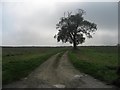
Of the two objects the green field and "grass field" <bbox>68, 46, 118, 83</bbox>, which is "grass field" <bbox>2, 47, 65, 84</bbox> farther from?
"grass field" <bbox>68, 46, 118, 83</bbox>

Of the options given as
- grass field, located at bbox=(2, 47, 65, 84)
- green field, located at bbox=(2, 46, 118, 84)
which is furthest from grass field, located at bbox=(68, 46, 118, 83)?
grass field, located at bbox=(2, 47, 65, 84)

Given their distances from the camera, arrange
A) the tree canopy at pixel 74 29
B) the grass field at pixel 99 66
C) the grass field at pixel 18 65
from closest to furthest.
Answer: the grass field at pixel 18 65 < the grass field at pixel 99 66 < the tree canopy at pixel 74 29

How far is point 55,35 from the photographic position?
7162 centimetres

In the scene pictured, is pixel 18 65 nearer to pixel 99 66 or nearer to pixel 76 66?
pixel 76 66

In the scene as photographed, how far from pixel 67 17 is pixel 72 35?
20.1ft

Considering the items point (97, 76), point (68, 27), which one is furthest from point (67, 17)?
point (97, 76)

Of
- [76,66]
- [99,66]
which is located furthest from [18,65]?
[99,66]

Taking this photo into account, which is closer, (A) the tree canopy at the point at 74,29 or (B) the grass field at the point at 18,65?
(B) the grass field at the point at 18,65

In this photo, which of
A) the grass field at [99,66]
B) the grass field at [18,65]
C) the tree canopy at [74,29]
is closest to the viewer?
the grass field at [18,65]

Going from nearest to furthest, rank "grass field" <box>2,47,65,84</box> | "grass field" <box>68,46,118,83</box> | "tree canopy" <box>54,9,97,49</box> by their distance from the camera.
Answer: "grass field" <box>2,47,65,84</box>
"grass field" <box>68,46,118,83</box>
"tree canopy" <box>54,9,97,49</box>

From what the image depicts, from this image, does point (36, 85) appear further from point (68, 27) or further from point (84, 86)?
point (68, 27)

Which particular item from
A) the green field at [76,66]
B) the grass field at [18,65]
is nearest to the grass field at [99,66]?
the green field at [76,66]

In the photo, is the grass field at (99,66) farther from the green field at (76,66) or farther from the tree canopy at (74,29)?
the tree canopy at (74,29)

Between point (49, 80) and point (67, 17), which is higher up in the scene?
point (67, 17)
